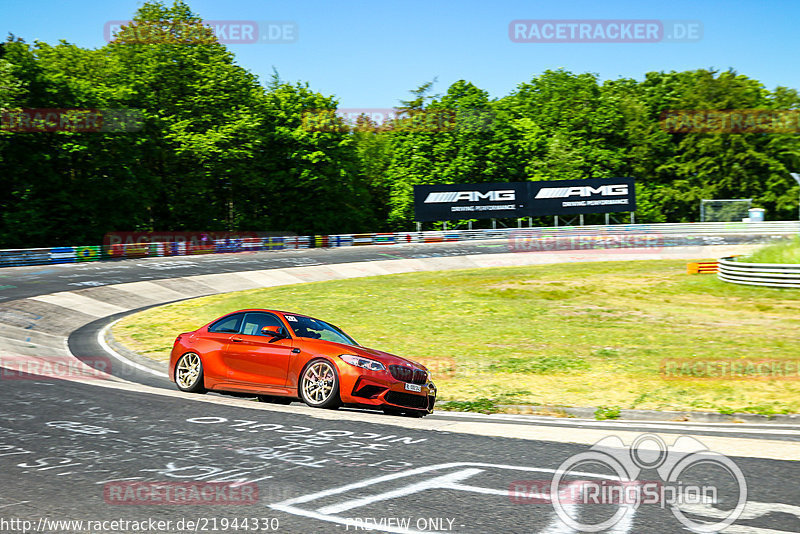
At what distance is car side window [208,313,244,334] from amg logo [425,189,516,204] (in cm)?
4877

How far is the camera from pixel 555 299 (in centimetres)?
2697

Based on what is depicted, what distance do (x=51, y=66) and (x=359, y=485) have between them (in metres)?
65.9

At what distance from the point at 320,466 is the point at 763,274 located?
79.6ft

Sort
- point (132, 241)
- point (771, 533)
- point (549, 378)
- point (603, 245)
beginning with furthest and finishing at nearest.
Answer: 1. point (132, 241)
2. point (603, 245)
3. point (549, 378)
4. point (771, 533)

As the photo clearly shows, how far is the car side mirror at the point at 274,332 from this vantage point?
452 inches

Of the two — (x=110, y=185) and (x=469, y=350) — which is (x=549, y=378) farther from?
(x=110, y=185)

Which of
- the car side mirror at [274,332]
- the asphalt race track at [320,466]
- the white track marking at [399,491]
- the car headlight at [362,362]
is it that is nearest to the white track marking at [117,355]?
the asphalt race track at [320,466]

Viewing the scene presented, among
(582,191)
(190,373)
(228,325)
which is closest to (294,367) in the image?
(228,325)

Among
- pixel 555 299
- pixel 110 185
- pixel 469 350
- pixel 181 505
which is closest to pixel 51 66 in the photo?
pixel 110 185

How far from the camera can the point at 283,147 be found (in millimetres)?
67375

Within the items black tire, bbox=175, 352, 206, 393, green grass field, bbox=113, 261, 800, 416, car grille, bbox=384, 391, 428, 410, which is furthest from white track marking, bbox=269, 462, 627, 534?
black tire, bbox=175, 352, 206, 393

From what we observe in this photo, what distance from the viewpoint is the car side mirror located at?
37.7 feet

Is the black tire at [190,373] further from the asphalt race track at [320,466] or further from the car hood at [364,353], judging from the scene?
the car hood at [364,353]

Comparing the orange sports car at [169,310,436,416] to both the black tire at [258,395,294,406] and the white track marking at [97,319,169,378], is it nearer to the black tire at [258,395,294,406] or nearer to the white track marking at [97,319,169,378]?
the black tire at [258,395,294,406]
